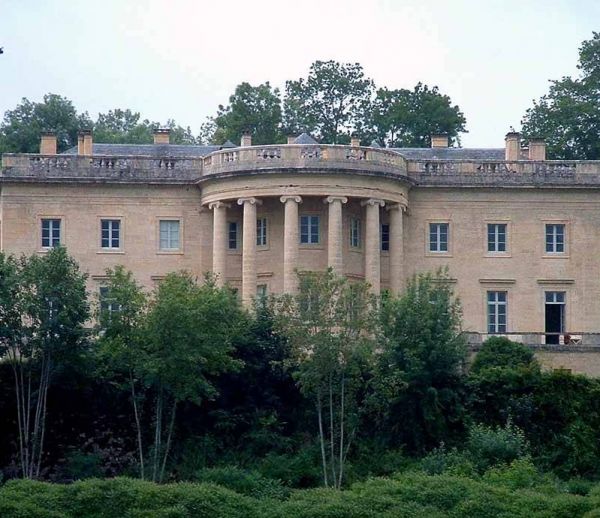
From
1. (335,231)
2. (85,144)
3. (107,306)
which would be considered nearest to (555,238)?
(335,231)

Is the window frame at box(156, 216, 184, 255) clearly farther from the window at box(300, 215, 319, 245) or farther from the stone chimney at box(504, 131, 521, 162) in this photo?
the stone chimney at box(504, 131, 521, 162)

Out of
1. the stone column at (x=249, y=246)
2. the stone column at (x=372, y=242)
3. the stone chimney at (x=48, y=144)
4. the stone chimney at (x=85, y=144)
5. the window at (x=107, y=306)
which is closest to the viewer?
the window at (x=107, y=306)

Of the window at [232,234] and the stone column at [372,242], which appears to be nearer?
the stone column at [372,242]

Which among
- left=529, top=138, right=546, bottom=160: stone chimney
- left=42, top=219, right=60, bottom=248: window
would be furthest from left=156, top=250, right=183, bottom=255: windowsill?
left=529, top=138, right=546, bottom=160: stone chimney

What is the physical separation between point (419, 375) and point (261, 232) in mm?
14097

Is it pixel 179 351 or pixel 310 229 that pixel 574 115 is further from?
pixel 179 351

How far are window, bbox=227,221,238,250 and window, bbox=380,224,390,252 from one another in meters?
5.50

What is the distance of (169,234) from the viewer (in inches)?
2835

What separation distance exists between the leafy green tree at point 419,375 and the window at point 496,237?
11970mm

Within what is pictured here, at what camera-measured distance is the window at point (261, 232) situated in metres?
70.8

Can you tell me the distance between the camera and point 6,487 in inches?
2109

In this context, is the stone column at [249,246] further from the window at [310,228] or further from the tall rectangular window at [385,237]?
the tall rectangular window at [385,237]

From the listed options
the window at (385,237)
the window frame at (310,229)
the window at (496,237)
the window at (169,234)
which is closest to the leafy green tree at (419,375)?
the window frame at (310,229)

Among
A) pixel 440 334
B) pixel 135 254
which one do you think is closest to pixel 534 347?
pixel 440 334
